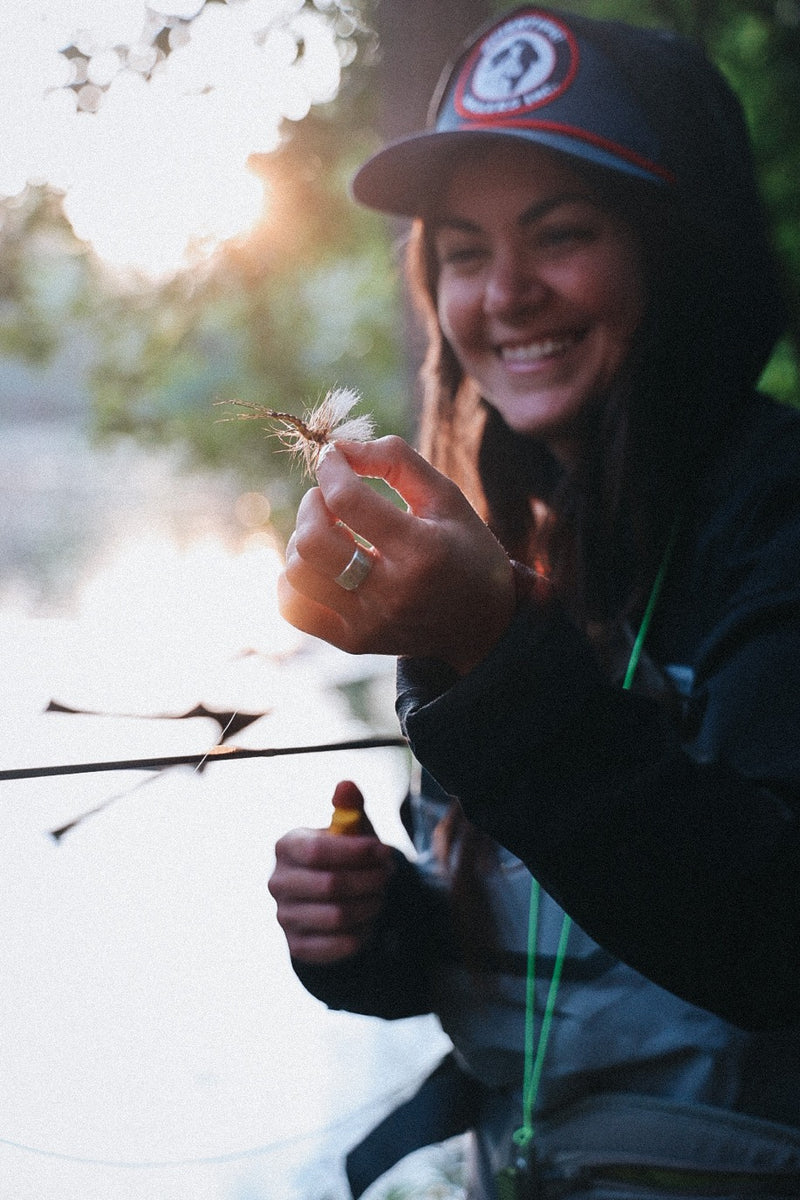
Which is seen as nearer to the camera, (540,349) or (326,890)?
(326,890)

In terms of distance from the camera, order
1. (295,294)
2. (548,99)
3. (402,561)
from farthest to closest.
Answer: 1. (295,294)
2. (548,99)
3. (402,561)

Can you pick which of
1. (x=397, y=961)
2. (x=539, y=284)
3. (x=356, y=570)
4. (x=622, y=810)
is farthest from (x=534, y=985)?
(x=539, y=284)

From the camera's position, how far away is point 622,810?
0.46 metres

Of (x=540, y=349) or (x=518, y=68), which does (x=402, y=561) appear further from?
(x=518, y=68)

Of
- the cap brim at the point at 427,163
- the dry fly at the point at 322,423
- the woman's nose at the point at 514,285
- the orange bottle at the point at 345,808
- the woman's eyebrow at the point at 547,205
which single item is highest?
the cap brim at the point at 427,163

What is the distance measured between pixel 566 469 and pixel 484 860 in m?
0.35

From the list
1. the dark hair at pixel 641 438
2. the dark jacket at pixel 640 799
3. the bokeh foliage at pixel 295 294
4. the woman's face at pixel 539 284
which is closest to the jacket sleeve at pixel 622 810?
the dark jacket at pixel 640 799

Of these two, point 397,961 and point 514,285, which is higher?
point 514,285

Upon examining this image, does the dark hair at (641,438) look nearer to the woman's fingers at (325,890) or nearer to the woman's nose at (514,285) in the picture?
the woman's nose at (514,285)

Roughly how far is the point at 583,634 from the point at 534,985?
1.15 ft

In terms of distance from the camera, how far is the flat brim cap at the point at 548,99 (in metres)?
0.75

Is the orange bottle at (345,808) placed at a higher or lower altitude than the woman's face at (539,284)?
lower

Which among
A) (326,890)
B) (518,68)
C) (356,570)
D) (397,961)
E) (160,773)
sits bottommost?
(397,961)

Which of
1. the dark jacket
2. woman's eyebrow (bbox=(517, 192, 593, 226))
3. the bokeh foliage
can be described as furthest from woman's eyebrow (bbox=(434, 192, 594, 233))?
the bokeh foliage
